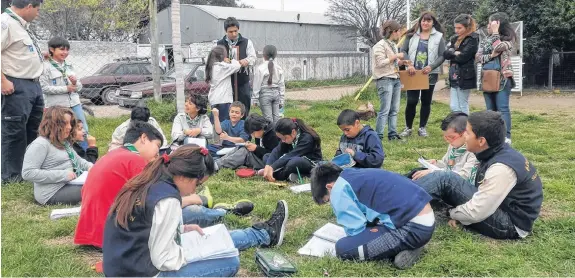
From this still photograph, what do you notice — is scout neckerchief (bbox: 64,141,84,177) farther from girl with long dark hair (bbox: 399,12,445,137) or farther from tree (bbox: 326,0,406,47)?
tree (bbox: 326,0,406,47)

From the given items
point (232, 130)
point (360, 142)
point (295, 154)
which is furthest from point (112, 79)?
point (360, 142)

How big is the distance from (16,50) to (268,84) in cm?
340

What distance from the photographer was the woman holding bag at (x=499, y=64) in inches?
257

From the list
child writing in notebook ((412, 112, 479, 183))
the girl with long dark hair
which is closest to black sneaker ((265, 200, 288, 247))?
child writing in notebook ((412, 112, 479, 183))

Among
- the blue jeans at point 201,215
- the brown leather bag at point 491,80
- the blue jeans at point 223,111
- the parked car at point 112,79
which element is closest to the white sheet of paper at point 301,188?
the blue jeans at point 201,215

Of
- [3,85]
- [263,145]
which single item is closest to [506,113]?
[263,145]

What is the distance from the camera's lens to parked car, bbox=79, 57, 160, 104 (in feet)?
47.8

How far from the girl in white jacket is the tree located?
72.4 feet

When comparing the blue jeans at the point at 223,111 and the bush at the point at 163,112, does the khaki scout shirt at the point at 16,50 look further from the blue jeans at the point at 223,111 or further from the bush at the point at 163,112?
the bush at the point at 163,112

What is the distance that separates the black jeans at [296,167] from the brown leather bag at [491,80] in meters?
2.62

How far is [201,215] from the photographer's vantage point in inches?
156

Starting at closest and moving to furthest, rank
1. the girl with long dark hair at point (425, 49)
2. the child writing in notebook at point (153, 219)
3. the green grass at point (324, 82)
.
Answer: the child writing in notebook at point (153, 219) → the girl with long dark hair at point (425, 49) → the green grass at point (324, 82)

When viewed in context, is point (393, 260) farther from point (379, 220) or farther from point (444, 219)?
point (444, 219)

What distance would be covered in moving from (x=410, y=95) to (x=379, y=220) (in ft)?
15.5
